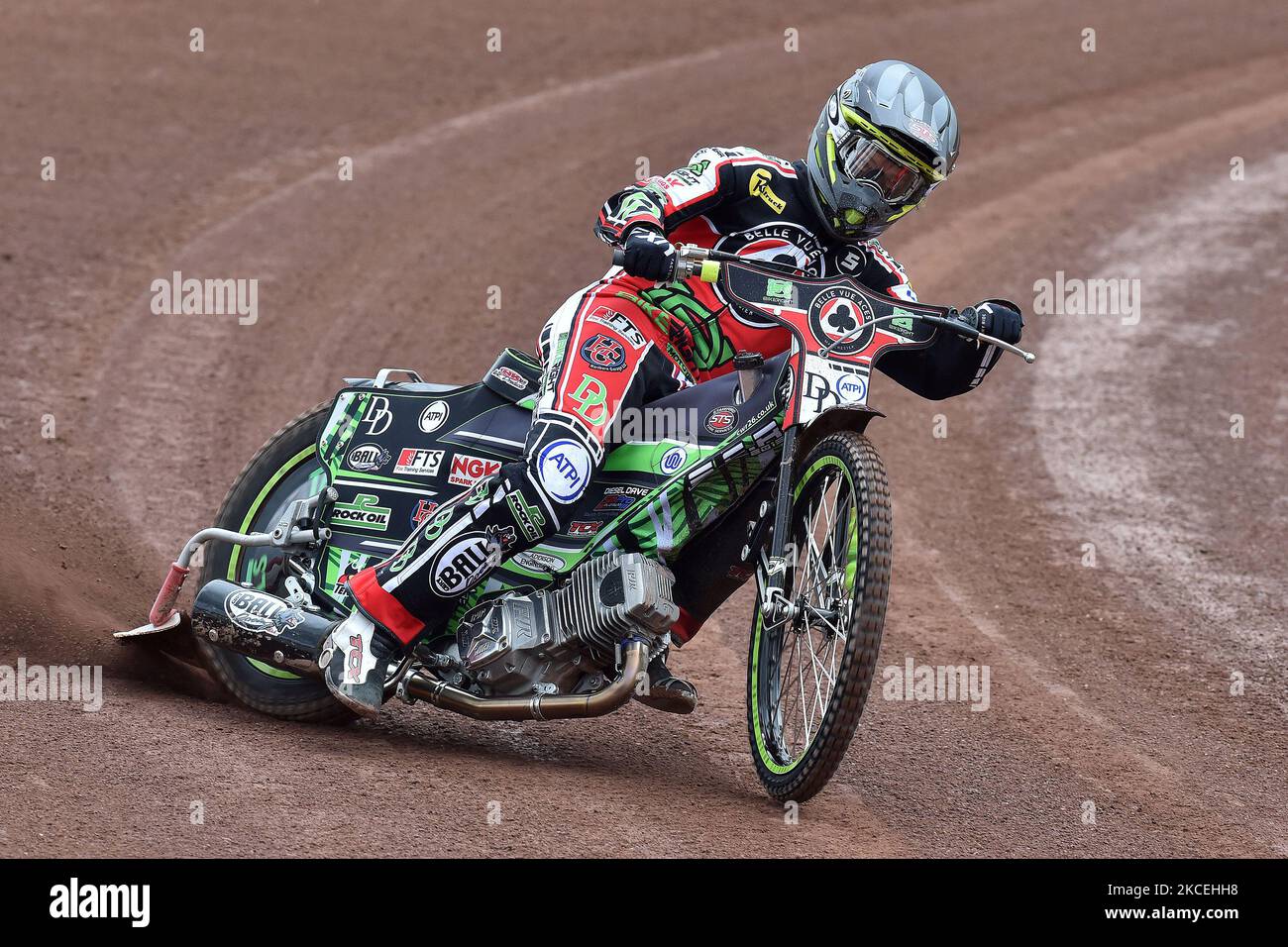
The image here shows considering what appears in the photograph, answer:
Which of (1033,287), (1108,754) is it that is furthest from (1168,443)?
(1108,754)

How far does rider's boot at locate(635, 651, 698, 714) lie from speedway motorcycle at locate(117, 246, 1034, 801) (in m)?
0.13

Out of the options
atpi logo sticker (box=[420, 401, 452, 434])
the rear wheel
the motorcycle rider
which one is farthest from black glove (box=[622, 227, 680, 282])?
the rear wheel

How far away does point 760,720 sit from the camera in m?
5.81

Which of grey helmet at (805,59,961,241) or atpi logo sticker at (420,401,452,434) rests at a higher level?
grey helmet at (805,59,961,241)

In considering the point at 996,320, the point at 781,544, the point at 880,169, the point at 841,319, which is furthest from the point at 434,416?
the point at 996,320

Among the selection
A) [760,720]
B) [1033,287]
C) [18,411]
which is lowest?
[760,720]

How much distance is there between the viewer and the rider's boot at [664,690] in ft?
19.0

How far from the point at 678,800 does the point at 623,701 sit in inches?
16.1

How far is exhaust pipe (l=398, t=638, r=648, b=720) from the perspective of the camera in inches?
221

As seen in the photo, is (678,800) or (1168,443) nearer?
(678,800)

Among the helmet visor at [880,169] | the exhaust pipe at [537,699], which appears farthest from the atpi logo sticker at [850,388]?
the exhaust pipe at [537,699]

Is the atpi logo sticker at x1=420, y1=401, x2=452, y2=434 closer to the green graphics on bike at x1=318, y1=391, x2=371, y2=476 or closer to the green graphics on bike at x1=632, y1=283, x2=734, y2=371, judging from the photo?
the green graphics on bike at x1=318, y1=391, x2=371, y2=476
